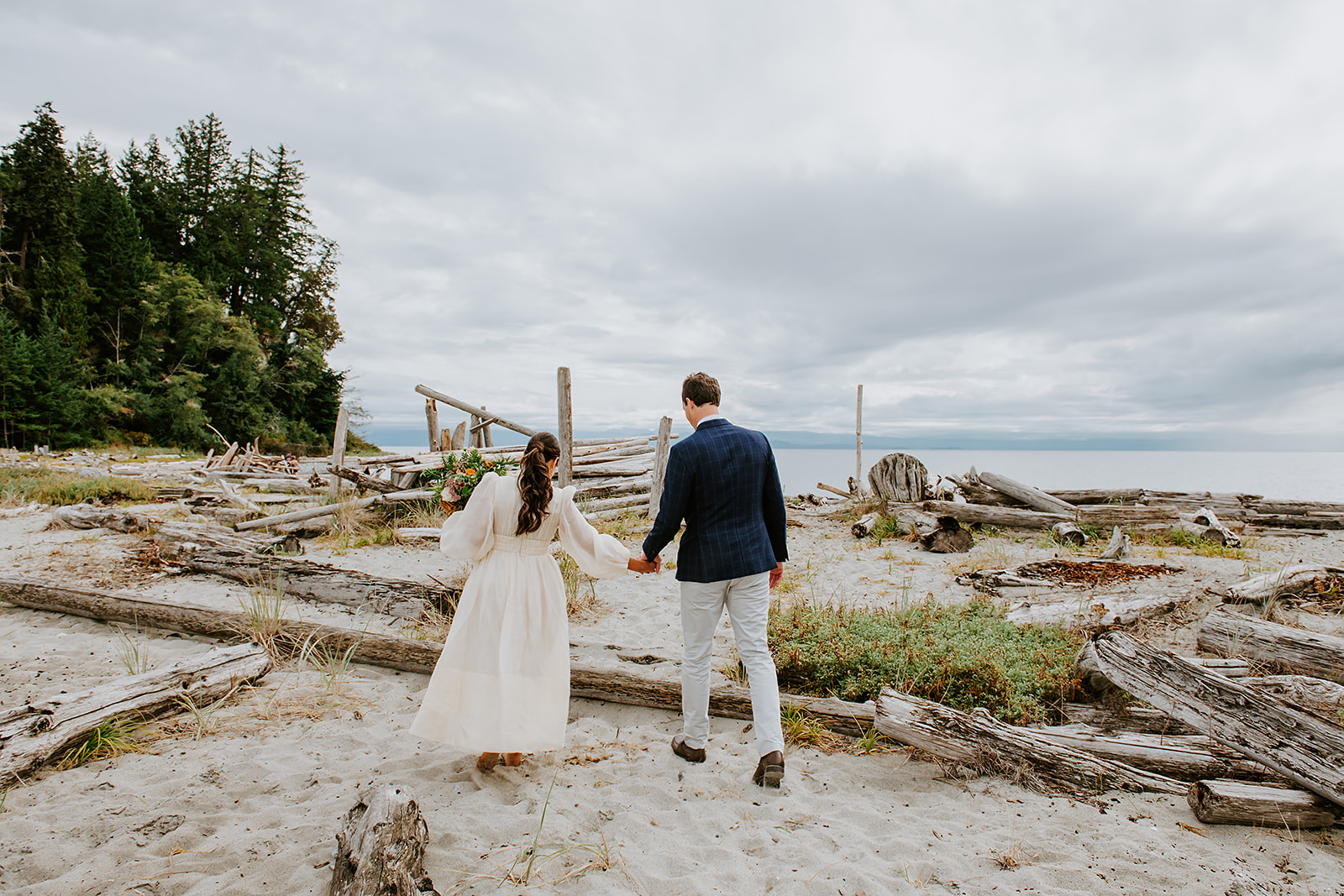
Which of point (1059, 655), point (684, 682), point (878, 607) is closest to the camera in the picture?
point (684, 682)

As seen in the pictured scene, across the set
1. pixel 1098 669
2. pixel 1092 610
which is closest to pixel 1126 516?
pixel 1092 610

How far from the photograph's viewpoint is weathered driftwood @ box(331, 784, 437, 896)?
245 cm

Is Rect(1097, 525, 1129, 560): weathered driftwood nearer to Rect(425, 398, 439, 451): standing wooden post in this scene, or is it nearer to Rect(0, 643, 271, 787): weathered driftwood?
Rect(0, 643, 271, 787): weathered driftwood

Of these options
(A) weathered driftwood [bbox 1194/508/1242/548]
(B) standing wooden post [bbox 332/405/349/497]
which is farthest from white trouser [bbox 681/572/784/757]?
(B) standing wooden post [bbox 332/405/349/497]

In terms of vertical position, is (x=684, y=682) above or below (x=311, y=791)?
above

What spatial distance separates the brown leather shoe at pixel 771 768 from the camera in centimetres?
354

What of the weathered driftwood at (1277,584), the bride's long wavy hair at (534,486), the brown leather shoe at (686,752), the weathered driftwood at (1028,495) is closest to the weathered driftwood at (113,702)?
the bride's long wavy hair at (534,486)

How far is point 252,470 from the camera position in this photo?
21422 mm

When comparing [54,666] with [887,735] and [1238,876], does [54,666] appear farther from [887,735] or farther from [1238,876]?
[1238,876]

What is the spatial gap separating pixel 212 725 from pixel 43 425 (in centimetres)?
3272

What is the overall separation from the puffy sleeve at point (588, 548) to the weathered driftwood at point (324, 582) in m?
2.84

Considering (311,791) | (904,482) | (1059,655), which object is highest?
(904,482)

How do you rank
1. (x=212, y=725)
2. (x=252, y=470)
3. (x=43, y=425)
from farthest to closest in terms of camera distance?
(x=43, y=425)
(x=252, y=470)
(x=212, y=725)

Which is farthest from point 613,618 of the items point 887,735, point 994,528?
point 994,528
